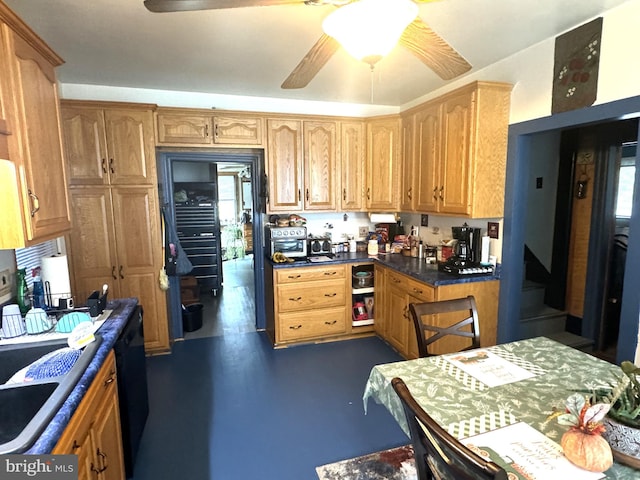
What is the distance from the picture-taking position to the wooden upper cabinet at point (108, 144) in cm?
297

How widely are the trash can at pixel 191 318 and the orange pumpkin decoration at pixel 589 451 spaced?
146 inches

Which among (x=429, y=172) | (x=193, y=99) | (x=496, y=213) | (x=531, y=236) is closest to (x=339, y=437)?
(x=496, y=213)

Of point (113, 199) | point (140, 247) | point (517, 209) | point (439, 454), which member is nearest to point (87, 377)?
point (439, 454)

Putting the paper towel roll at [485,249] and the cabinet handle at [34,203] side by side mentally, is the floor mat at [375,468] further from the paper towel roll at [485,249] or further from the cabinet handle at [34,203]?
the cabinet handle at [34,203]

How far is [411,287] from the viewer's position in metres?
3.06

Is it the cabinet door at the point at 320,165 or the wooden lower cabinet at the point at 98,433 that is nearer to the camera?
the wooden lower cabinet at the point at 98,433

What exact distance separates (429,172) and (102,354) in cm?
281

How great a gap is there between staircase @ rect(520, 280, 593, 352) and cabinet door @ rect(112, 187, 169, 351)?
341 cm

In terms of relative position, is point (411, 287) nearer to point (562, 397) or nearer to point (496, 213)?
point (496, 213)

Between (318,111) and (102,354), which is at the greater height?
(318,111)

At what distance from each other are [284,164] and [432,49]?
228 cm

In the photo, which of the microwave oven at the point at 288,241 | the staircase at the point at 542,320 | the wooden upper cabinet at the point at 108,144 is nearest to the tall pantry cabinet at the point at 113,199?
the wooden upper cabinet at the point at 108,144

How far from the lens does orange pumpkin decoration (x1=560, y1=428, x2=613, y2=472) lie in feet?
3.00

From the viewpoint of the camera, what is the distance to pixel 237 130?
11.3ft
